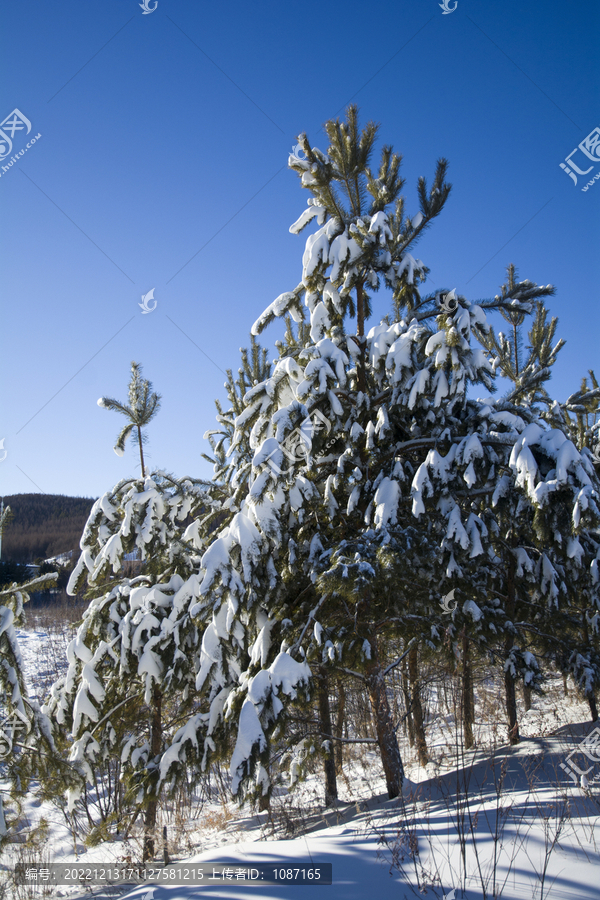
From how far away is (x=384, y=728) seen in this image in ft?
17.7

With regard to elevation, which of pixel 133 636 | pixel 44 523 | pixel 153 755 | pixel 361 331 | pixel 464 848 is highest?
pixel 44 523

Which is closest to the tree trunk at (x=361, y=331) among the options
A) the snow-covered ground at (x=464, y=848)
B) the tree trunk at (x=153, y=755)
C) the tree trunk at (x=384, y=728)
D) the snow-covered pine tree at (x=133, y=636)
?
the tree trunk at (x=384, y=728)

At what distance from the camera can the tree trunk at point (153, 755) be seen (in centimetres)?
721

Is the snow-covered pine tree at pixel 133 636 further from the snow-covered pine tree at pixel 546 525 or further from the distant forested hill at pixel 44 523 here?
the distant forested hill at pixel 44 523

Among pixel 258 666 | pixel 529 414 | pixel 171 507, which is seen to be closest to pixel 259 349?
pixel 171 507

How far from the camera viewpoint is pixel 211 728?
604cm

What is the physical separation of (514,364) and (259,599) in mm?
7509

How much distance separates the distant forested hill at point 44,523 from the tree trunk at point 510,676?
46795mm

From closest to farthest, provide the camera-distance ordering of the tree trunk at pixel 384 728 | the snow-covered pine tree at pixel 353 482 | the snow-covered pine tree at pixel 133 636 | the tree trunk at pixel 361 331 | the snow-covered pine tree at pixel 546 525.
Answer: the snow-covered pine tree at pixel 546 525
the snow-covered pine tree at pixel 353 482
the tree trunk at pixel 384 728
the tree trunk at pixel 361 331
the snow-covered pine tree at pixel 133 636

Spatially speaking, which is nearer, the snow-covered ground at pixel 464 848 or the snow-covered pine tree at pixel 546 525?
the snow-covered ground at pixel 464 848

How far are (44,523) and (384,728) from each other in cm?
6039

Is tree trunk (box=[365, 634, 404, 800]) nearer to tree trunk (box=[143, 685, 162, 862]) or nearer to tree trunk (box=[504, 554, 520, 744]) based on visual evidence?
tree trunk (box=[504, 554, 520, 744])

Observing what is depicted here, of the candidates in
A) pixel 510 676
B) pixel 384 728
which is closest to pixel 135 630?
pixel 384 728

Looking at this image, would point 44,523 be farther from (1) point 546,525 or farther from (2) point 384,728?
(1) point 546,525
